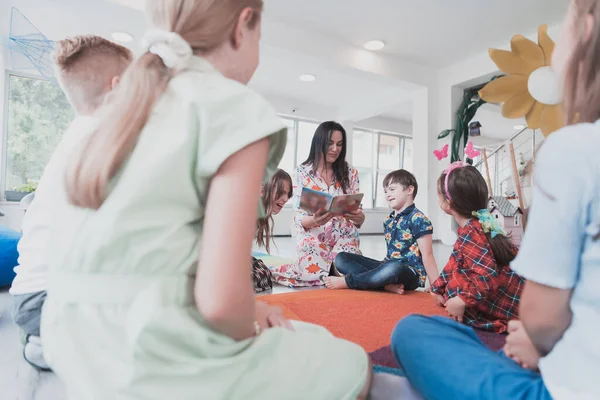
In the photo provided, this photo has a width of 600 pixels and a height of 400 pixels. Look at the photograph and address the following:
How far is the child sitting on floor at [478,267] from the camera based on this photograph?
4.66 feet

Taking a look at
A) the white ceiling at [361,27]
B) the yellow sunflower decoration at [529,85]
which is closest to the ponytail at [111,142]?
the yellow sunflower decoration at [529,85]

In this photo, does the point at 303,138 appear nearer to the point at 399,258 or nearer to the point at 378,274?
the point at 399,258

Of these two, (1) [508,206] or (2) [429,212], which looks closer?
(1) [508,206]

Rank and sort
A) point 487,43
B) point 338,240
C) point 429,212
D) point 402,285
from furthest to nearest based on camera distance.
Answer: point 429,212
point 487,43
point 338,240
point 402,285

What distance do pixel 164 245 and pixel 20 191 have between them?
5212 mm

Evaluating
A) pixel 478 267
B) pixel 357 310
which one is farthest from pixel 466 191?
pixel 357 310

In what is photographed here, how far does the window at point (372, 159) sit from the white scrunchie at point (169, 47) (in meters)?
7.24

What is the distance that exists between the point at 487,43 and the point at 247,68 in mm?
4304

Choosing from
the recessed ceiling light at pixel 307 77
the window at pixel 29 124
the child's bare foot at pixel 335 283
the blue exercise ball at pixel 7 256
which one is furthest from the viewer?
the recessed ceiling light at pixel 307 77

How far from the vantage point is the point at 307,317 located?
62.0 inches

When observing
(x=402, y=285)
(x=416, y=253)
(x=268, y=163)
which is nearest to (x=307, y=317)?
(x=402, y=285)

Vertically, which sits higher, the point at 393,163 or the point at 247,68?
the point at 393,163

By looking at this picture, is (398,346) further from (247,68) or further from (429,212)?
(429,212)

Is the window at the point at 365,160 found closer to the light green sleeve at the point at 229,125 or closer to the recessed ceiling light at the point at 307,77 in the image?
the recessed ceiling light at the point at 307,77
